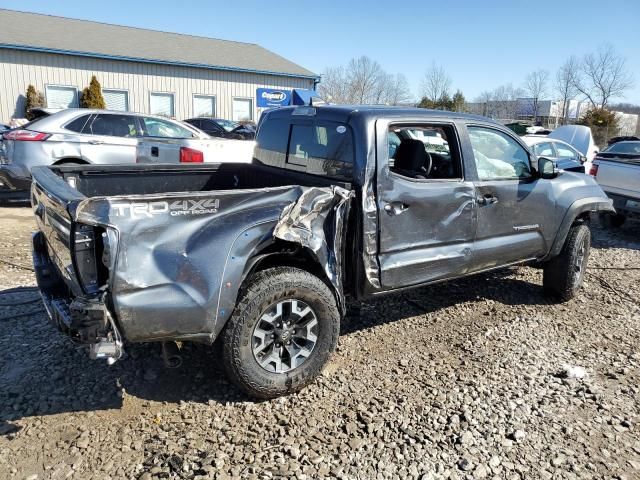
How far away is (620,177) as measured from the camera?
864cm

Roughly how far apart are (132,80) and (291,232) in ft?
76.9

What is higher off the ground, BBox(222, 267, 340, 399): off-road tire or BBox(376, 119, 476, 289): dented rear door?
BBox(376, 119, 476, 289): dented rear door

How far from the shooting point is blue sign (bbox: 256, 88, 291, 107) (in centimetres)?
2289

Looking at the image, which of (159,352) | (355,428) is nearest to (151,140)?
(159,352)

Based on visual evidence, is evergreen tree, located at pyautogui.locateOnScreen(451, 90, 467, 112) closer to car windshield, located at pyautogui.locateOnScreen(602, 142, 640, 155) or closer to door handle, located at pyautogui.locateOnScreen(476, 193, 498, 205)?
car windshield, located at pyautogui.locateOnScreen(602, 142, 640, 155)

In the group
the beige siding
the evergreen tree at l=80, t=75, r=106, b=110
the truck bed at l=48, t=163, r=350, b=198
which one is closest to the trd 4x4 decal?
the truck bed at l=48, t=163, r=350, b=198

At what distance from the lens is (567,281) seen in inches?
210

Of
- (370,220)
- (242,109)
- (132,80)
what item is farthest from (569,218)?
(242,109)

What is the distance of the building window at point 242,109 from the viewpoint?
2722 centimetres

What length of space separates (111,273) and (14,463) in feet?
3.77

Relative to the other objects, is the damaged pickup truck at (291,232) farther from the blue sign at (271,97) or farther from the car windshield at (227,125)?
the blue sign at (271,97)

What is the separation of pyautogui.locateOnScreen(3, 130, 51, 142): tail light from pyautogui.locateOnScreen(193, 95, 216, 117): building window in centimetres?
1820

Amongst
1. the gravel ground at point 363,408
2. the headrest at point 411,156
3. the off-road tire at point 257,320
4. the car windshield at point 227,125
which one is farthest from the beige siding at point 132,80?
the off-road tire at point 257,320

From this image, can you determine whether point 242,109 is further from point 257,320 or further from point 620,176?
point 257,320
